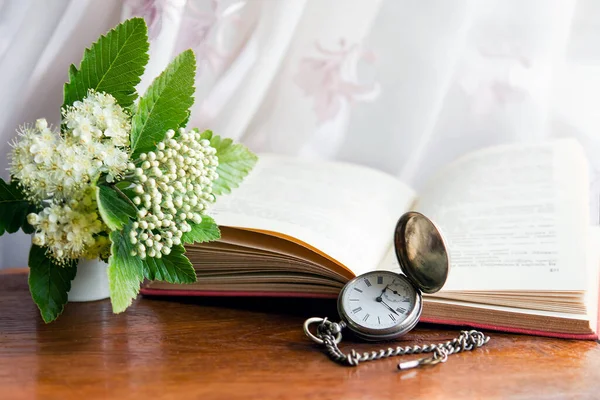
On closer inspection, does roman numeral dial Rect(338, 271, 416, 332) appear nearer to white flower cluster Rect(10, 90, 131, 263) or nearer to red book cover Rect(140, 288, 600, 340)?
red book cover Rect(140, 288, 600, 340)

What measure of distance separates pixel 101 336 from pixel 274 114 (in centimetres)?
62

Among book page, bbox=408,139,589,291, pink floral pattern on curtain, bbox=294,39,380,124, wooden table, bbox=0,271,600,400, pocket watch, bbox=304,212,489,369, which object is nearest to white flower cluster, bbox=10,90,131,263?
wooden table, bbox=0,271,600,400

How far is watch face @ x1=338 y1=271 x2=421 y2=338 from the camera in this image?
2.42 feet

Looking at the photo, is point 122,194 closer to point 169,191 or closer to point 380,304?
point 169,191

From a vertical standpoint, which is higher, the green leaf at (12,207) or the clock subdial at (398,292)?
the clock subdial at (398,292)

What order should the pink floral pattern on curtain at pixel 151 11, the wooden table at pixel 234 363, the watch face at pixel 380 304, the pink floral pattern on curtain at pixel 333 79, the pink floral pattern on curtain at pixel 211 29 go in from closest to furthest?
the wooden table at pixel 234 363
the watch face at pixel 380 304
the pink floral pattern on curtain at pixel 151 11
the pink floral pattern on curtain at pixel 211 29
the pink floral pattern on curtain at pixel 333 79

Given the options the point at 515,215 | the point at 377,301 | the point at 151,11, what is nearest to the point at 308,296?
the point at 377,301

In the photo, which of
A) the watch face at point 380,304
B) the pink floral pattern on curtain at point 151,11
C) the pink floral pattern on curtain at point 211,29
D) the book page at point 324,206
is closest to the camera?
the watch face at point 380,304

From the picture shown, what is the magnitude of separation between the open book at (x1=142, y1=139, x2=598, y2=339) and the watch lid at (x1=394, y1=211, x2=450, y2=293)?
0.10ft

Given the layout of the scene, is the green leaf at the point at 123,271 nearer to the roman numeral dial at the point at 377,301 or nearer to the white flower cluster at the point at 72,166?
the white flower cluster at the point at 72,166

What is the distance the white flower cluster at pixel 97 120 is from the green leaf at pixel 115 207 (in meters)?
0.05

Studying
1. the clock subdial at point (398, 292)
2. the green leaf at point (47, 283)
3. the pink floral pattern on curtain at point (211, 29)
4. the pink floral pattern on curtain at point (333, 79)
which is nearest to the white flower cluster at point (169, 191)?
the green leaf at point (47, 283)

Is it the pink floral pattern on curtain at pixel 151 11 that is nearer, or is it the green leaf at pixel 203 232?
the green leaf at pixel 203 232

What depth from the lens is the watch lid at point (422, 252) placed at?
74 cm
